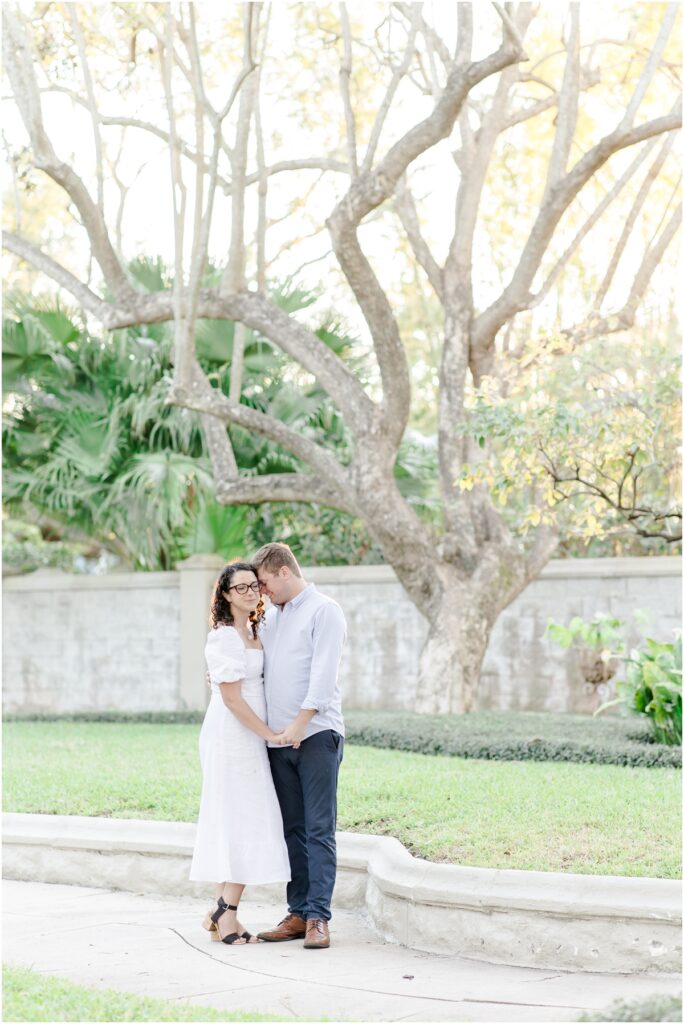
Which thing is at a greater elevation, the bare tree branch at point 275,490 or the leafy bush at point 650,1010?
the bare tree branch at point 275,490

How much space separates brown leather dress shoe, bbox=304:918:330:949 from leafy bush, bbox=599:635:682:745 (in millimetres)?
4769

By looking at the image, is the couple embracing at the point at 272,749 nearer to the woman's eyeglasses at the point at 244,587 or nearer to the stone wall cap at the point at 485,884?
the woman's eyeglasses at the point at 244,587

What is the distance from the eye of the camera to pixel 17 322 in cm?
1648

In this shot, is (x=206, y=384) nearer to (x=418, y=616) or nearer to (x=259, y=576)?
(x=418, y=616)

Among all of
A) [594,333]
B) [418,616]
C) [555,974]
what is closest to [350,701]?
[418,616]

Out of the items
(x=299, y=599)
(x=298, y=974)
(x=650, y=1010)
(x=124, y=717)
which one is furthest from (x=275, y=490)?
(x=650, y=1010)

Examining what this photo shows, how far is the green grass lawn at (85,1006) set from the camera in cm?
459

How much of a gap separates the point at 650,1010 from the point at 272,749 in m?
2.78

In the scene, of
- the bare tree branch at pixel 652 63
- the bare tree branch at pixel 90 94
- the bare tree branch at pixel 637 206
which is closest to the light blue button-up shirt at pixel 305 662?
the bare tree branch at pixel 652 63

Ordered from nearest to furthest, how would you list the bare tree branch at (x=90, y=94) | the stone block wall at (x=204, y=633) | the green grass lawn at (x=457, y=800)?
the green grass lawn at (x=457, y=800)
the bare tree branch at (x=90, y=94)
the stone block wall at (x=204, y=633)

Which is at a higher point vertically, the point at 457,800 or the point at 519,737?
the point at 519,737

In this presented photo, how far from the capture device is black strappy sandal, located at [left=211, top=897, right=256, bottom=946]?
623 centimetres

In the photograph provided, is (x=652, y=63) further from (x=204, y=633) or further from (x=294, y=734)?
(x=204, y=633)

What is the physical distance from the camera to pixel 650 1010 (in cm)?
404
